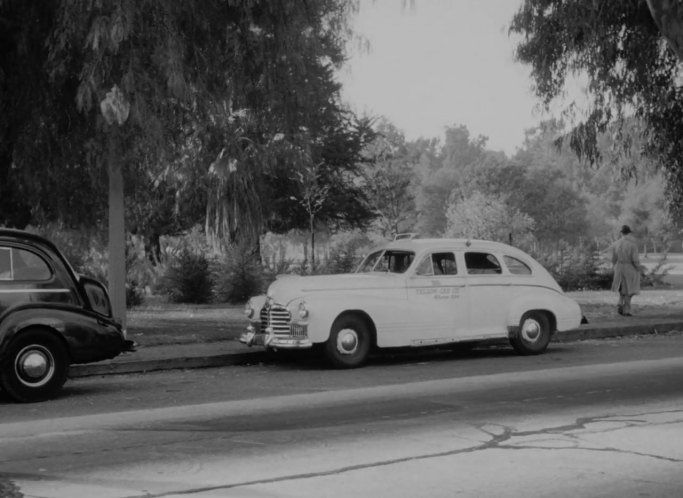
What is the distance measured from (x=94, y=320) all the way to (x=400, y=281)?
4.55 metres

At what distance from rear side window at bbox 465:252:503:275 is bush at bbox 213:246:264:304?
42.6ft

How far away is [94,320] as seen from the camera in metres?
10.9

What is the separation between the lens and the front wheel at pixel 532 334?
1450cm

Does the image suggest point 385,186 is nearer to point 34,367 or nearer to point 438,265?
point 438,265

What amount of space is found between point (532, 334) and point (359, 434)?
7.04m

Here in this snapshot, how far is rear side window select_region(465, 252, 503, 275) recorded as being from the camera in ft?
47.1

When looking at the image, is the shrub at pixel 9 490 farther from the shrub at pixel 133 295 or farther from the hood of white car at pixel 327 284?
the shrub at pixel 133 295

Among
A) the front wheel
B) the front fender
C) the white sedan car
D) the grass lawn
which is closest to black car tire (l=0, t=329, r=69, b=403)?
the white sedan car

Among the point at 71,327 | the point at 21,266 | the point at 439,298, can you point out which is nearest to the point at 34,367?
the point at 71,327

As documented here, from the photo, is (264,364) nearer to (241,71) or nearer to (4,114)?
(241,71)

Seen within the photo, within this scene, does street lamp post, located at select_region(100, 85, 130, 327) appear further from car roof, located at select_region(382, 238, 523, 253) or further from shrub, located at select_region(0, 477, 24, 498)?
shrub, located at select_region(0, 477, 24, 498)

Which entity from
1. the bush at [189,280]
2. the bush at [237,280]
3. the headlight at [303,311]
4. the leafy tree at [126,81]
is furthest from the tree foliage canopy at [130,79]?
the bush at [237,280]

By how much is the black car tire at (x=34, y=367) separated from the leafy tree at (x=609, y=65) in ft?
44.7

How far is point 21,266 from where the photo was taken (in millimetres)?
10664
